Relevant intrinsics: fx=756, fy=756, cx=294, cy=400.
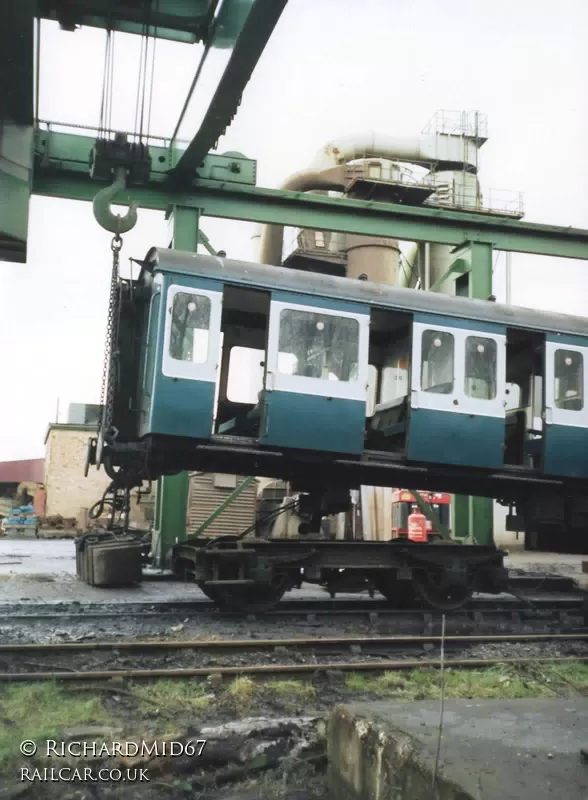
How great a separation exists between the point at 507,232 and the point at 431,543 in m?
7.79

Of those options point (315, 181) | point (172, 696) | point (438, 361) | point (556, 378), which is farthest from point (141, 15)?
point (315, 181)

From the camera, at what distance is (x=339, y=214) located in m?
14.1

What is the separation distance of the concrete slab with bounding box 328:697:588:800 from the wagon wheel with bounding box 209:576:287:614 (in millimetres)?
4948

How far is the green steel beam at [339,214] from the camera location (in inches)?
508

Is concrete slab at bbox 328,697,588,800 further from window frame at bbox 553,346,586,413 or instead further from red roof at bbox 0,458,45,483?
red roof at bbox 0,458,45,483

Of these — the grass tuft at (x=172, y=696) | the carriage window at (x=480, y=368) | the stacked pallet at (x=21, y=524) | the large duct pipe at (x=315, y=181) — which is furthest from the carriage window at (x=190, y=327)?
the stacked pallet at (x=21, y=524)

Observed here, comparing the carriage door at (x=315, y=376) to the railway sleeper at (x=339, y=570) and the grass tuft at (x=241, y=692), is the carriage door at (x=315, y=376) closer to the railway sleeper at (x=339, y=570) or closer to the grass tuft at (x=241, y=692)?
the railway sleeper at (x=339, y=570)

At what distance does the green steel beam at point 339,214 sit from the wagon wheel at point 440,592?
7088 millimetres

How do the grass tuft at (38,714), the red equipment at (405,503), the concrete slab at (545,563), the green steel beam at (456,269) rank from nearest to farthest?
the grass tuft at (38,714) < the green steel beam at (456,269) < the concrete slab at (545,563) < the red equipment at (405,503)

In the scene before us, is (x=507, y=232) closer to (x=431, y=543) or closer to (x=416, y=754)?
(x=431, y=543)

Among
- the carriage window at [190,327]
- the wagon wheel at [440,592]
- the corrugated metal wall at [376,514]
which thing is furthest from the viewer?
the corrugated metal wall at [376,514]

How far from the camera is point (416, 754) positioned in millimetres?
2965

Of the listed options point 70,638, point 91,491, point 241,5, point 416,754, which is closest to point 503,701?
point 416,754

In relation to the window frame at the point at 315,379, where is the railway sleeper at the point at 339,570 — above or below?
below
